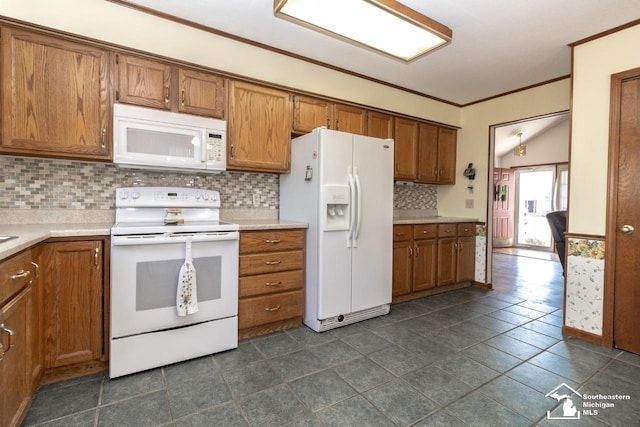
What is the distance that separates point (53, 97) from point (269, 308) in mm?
2105

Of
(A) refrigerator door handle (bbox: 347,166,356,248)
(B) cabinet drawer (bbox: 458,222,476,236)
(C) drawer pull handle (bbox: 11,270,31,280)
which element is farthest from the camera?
(B) cabinet drawer (bbox: 458,222,476,236)

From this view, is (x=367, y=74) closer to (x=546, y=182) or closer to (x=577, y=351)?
(x=577, y=351)

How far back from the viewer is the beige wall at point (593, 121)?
243cm

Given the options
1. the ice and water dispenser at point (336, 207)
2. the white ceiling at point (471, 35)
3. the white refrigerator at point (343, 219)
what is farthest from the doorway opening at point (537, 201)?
the ice and water dispenser at point (336, 207)

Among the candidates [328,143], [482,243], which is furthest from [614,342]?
[328,143]

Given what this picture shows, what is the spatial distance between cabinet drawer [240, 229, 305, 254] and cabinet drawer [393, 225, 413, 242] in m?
1.14

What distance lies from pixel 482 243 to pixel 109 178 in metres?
4.24

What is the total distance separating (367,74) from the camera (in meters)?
3.46

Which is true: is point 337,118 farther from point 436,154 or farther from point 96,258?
point 96,258

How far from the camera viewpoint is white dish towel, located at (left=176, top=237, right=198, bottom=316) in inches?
80.8

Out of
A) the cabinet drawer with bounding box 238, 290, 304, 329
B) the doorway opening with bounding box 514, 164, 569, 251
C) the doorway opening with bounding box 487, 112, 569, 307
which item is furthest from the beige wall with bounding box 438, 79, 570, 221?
the doorway opening with bounding box 514, 164, 569, 251

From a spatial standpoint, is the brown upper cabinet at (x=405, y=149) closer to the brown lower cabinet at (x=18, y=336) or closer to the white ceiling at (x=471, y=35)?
the white ceiling at (x=471, y=35)

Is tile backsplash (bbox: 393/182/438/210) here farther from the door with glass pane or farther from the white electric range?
the door with glass pane

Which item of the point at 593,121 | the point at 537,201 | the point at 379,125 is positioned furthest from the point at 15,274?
the point at 537,201
